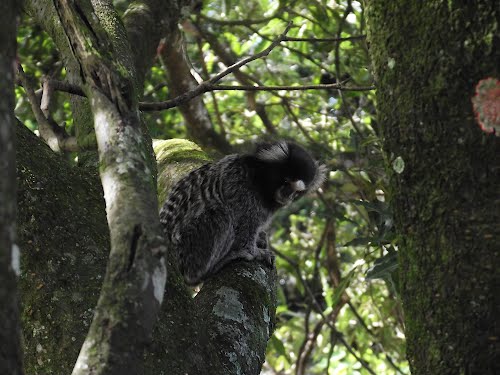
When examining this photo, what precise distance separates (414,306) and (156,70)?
16.0 ft

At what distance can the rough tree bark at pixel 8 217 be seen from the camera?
1119 millimetres

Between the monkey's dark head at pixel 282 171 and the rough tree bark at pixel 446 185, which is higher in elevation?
the monkey's dark head at pixel 282 171

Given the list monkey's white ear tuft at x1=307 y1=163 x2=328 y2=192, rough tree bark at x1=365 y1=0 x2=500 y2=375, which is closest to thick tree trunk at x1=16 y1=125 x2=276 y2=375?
rough tree bark at x1=365 y1=0 x2=500 y2=375

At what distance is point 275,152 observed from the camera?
3.88m

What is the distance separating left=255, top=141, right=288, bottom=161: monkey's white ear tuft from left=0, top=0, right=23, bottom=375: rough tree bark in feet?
8.93

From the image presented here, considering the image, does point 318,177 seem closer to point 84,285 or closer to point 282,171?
point 282,171

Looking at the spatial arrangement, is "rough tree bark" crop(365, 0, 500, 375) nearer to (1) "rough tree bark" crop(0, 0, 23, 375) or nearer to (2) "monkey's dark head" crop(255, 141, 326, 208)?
(1) "rough tree bark" crop(0, 0, 23, 375)

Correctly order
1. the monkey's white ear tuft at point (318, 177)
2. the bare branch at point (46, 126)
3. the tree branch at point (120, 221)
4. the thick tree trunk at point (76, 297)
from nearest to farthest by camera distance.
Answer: the tree branch at point (120, 221) → the thick tree trunk at point (76, 297) → the bare branch at point (46, 126) → the monkey's white ear tuft at point (318, 177)

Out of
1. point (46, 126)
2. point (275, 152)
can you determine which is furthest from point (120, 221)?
point (275, 152)

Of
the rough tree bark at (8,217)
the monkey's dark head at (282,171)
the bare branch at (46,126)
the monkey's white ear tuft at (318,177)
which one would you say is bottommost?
the rough tree bark at (8,217)

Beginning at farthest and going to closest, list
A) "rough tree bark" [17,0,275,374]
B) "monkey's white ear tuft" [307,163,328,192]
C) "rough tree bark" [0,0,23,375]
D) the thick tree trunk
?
"monkey's white ear tuft" [307,163,328,192]
the thick tree trunk
"rough tree bark" [17,0,275,374]
"rough tree bark" [0,0,23,375]

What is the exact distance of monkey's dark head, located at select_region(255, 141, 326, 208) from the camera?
389 cm

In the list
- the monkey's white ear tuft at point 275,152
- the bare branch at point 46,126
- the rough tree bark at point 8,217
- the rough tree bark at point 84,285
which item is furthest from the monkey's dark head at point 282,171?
the rough tree bark at point 8,217

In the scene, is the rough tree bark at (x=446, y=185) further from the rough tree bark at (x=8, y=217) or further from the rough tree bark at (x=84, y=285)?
the rough tree bark at (x=8, y=217)
